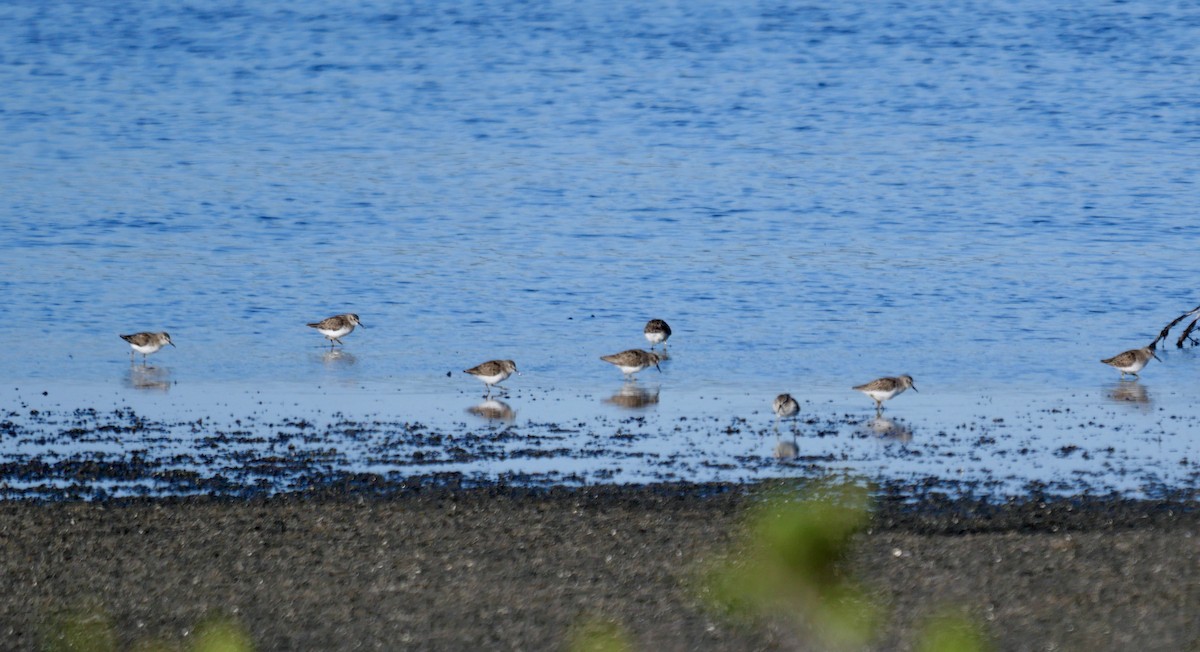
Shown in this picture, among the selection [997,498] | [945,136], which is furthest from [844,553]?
[945,136]

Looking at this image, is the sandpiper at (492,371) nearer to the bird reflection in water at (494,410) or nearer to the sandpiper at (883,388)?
the bird reflection in water at (494,410)

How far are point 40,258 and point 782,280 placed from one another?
10.5 meters

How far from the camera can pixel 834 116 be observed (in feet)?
135

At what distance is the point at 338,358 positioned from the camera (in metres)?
18.9

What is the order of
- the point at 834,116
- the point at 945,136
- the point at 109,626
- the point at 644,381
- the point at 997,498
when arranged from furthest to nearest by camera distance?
the point at 834,116
the point at 945,136
the point at 644,381
the point at 997,498
the point at 109,626

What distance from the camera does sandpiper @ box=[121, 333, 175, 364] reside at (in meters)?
18.3

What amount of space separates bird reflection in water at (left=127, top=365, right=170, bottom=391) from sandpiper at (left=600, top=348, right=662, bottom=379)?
13.9ft

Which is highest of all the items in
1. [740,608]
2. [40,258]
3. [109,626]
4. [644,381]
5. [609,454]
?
[740,608]

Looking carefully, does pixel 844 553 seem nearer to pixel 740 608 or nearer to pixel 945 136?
pixel 740 608

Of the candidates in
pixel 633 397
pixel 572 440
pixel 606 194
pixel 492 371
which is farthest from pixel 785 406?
pixel 606 194

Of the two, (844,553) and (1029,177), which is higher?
(844,553)

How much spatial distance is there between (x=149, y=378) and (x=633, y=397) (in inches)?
185

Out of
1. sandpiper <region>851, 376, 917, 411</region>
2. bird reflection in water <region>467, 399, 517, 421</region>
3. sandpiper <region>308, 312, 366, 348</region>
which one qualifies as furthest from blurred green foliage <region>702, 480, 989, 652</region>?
sandpiper <region>308, 312, 366, 348</region>

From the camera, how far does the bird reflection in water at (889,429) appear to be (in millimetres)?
14219
